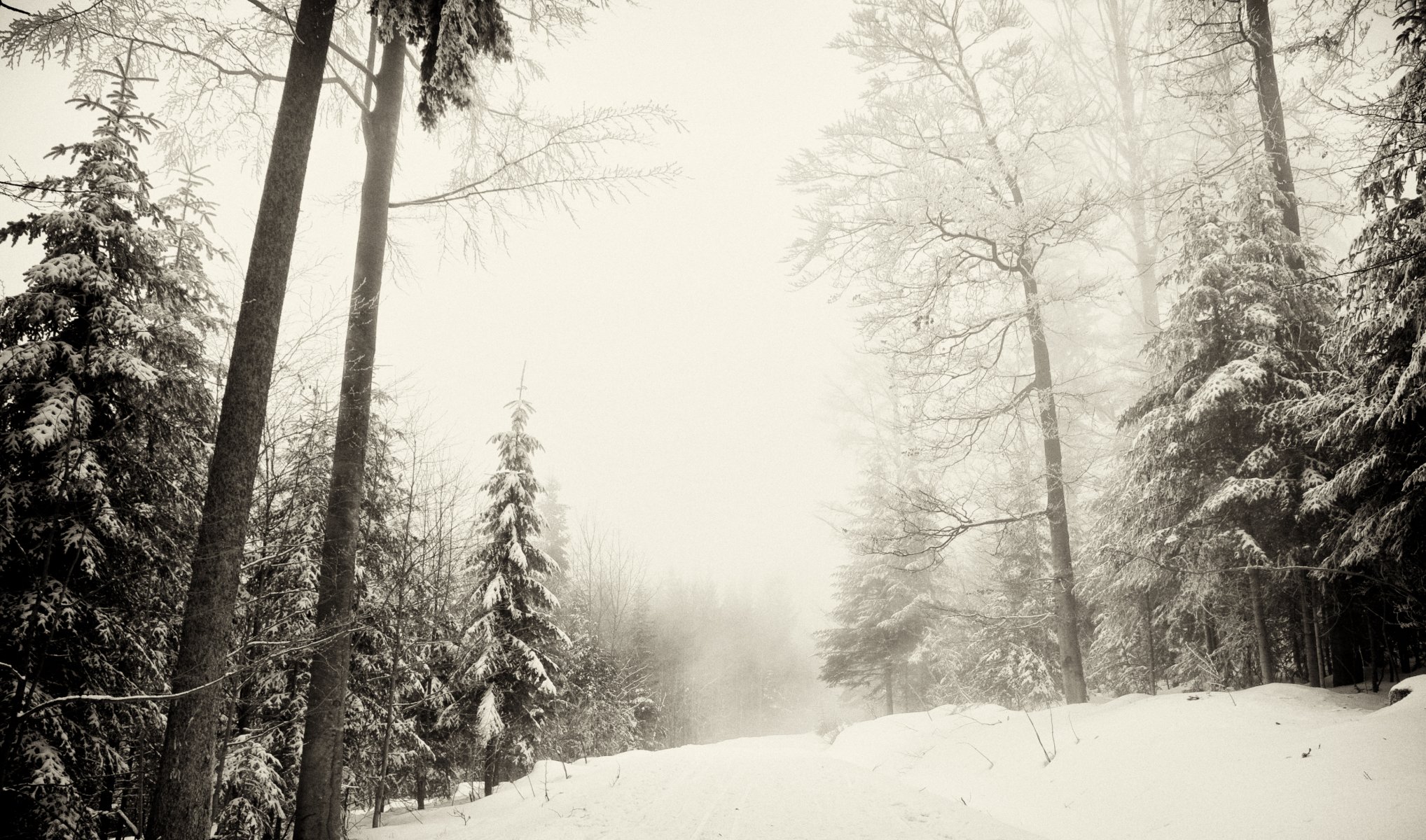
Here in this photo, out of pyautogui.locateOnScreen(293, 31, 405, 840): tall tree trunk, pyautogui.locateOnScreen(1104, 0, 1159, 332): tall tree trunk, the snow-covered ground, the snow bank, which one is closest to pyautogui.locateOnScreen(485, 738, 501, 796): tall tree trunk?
the snow-covered ground

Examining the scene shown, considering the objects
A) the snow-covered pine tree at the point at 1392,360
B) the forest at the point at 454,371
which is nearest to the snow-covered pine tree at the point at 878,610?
the forest at the point at 454,371

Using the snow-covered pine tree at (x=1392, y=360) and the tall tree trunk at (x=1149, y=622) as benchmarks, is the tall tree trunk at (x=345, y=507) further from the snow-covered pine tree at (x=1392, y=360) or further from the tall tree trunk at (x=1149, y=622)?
the tall tree trunk at (x=1149, y=622)

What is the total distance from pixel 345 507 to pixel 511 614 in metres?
7.53

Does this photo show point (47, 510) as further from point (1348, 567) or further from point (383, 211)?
point (1348, 567)

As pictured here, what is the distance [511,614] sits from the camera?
1397cm

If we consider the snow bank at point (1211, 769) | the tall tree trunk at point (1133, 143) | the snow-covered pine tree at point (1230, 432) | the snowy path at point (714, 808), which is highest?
the tall tree trunk at point (1133, 143)

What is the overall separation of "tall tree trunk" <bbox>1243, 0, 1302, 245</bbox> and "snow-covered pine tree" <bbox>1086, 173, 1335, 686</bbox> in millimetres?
383

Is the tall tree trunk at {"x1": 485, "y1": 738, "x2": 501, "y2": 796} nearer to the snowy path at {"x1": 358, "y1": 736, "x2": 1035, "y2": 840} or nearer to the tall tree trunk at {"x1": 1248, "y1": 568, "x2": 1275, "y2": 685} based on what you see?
the snowy path at {"x1": 358, "y1": 736, "x2": 1035, "y2": 840}

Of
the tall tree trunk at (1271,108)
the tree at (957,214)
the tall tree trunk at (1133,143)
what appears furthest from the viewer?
the tall tree trunk at (1133,143)

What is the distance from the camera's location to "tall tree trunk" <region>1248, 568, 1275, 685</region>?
25.3 feet

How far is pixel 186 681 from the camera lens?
16.1 ft

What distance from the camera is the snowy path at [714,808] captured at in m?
6.06

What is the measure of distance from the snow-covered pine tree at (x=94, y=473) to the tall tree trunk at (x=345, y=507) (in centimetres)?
162

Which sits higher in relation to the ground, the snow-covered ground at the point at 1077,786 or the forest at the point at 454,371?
the forest at the point at 454,371
